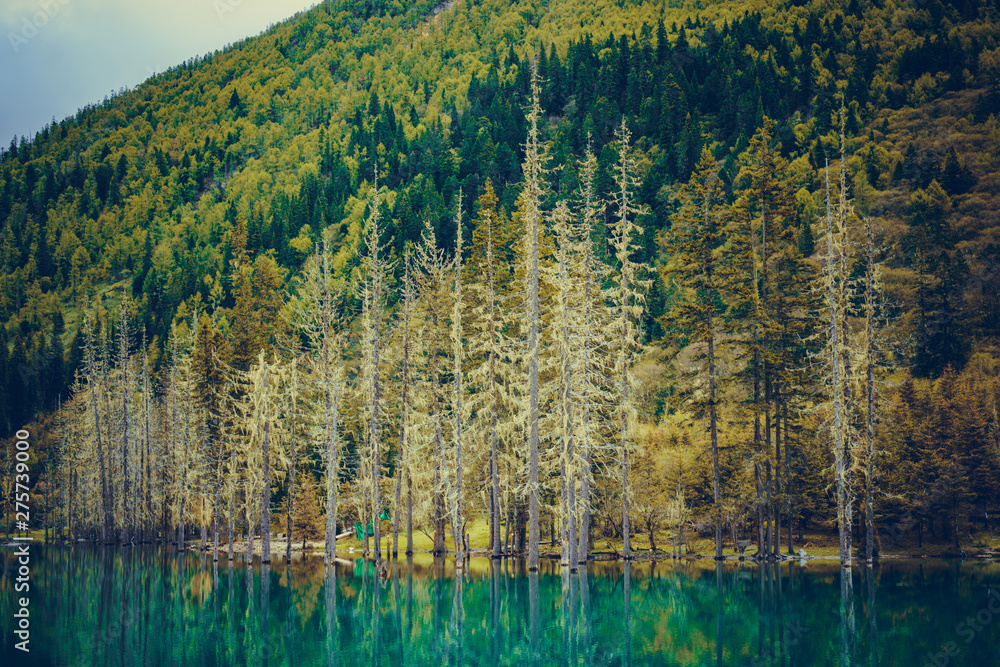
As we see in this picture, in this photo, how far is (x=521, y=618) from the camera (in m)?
24.3

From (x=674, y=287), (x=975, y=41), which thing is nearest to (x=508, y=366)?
(x=674, y=287)

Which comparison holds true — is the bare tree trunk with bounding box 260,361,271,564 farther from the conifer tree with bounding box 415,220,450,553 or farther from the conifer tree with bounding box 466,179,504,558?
the conifer tree with bounding box 466,179,504,558

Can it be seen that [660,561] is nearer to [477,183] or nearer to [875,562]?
[875,562]

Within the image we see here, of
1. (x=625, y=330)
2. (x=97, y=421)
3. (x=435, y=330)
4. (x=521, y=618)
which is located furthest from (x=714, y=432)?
(x=97, y=421)

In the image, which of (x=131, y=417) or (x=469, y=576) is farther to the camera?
(x=131, y=417)

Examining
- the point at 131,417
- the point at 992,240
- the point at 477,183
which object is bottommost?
the point at 131,417

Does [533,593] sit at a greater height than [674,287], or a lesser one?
lesser

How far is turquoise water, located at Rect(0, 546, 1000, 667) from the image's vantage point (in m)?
18.8

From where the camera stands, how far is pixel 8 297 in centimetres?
18775

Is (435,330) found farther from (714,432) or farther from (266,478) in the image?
(714,432)

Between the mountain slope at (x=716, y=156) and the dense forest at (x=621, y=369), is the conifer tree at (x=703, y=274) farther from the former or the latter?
the mountain slope at (x=716, y=156)

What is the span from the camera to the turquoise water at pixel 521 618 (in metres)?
18.8

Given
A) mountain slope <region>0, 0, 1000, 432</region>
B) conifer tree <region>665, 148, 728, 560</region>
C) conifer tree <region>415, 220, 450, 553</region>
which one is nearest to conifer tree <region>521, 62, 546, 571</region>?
conifer tree <region>665, 148, 728, 560</region>

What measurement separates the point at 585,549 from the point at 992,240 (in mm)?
60153
